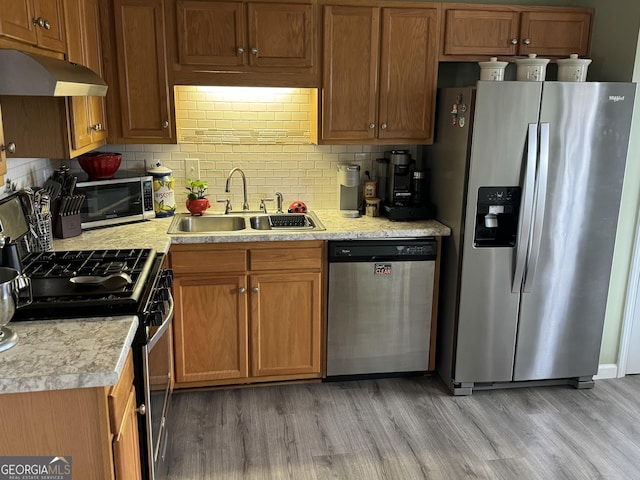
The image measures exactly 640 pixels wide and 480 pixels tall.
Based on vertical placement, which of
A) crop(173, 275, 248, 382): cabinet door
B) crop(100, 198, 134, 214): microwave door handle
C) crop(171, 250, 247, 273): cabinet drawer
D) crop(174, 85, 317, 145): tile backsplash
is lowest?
crop(173, 275, 248, 382): cabinet door

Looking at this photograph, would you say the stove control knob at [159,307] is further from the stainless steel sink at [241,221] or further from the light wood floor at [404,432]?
the stainless steel sink at [241,221]

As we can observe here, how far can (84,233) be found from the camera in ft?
10.1

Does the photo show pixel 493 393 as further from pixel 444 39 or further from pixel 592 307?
pixel 444 39

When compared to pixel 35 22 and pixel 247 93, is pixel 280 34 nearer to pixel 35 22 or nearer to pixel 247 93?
pixel 247 93

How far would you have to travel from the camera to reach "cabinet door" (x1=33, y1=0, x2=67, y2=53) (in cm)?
213

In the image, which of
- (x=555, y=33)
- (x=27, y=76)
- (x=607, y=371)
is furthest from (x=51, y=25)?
→ (x=607, y=371)

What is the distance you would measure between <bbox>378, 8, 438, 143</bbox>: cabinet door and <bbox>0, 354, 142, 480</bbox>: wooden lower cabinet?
2.29m

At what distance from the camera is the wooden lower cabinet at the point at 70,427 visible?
5.07 ft

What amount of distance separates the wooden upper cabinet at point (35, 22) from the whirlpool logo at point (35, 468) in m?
1.28

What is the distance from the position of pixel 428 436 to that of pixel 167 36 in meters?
2.51

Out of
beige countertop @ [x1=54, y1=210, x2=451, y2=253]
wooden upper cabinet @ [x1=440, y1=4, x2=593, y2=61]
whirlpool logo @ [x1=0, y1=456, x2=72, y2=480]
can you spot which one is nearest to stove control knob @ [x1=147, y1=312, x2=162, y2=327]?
whirlpool logo @ [x1=0, y1=456, x2=72, y2=480]

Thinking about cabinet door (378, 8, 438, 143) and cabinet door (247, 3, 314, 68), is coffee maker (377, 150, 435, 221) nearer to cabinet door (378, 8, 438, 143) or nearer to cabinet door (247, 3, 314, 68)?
cabinet door (378, 8, 438, 143)

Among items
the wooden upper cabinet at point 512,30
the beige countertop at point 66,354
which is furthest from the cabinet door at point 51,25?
the wooden upper cabinet at point 512,30

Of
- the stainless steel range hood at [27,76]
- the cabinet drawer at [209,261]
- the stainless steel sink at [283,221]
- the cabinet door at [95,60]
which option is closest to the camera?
the stainless steel range hood at [27,76]
